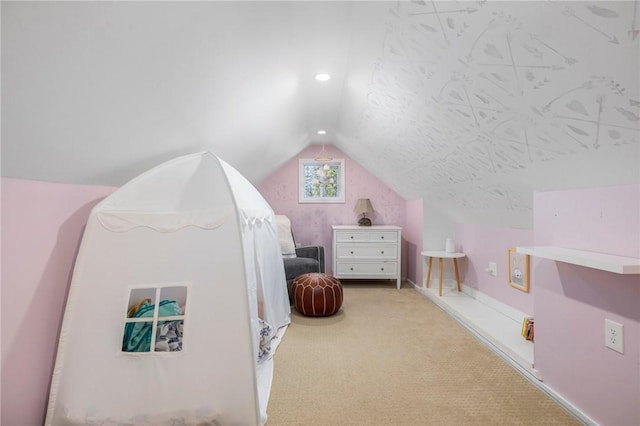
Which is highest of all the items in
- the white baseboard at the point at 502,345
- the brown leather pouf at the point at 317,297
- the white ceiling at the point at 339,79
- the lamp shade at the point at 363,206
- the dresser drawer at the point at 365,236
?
the white ceiling at the point at 339,79

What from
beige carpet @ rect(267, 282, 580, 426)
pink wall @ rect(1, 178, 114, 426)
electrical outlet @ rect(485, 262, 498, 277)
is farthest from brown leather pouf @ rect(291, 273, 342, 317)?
pink wall @ rect(1, 178, 114, 426)

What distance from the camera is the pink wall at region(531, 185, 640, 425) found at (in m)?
1.45

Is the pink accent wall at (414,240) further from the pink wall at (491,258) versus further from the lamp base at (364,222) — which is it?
the lamp base at (364,222)

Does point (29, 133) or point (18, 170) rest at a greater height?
point (29, 133)

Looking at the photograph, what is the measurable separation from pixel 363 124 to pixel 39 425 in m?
3.02

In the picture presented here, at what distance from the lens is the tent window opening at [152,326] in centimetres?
170

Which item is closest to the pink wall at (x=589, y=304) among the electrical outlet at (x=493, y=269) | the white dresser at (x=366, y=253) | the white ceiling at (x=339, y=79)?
the white ceiling at (x=339, y=79)

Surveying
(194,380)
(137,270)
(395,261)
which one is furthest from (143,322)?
(395,261)

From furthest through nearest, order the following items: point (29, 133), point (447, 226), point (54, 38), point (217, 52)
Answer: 1. point (447, 226)
2. point (217, 52)
3. point (29, 133)
4. point (54, 38)

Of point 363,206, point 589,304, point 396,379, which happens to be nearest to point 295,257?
point 363,206

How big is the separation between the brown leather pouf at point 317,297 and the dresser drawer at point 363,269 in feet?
3.75

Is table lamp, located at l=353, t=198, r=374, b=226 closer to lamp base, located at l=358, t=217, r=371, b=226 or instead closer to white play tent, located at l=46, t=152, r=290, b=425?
lamp base, located at l=358, t=217, r=371, b=226

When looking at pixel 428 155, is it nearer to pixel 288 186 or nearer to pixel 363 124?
pixel 363 124

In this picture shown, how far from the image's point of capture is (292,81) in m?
2.48
